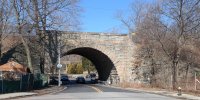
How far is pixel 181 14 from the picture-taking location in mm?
40812

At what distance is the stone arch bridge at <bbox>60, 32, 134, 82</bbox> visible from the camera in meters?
57.5

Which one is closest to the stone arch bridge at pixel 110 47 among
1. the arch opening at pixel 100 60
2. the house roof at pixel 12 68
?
the arch opening at pixel 100 60

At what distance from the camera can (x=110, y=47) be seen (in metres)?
59.9

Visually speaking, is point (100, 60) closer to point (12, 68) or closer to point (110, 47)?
point (110, 47)

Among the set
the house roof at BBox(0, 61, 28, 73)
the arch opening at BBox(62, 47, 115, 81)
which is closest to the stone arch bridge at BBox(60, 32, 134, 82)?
the arch opening at BBox(62, 47, 115, 81)

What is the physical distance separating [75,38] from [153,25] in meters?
14.6

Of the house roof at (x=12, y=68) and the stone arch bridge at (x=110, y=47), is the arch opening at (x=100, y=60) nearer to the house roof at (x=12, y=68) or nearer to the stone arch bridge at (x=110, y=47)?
the stone arch bridge at (x=110, y=47)

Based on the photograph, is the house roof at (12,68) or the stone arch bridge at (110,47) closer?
the house roof at (12,68)

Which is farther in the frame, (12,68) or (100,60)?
(100,60)

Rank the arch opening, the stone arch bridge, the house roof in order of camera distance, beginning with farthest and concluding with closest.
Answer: the arch opening, the stone arch bridge, the house roof

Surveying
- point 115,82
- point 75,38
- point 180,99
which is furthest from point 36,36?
point 180,99

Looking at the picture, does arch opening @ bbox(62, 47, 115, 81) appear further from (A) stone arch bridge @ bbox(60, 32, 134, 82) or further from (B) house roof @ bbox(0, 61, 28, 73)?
(B) house roof @ bbox(0, 61, 28, 73)

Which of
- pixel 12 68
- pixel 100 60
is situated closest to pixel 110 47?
pixel 100 60

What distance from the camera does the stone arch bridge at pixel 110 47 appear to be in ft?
189
